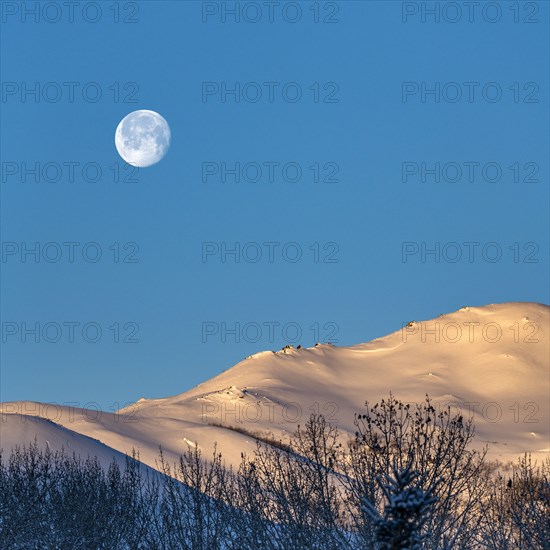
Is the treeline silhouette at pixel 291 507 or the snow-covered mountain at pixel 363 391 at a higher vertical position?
the snow-covered mountain at pixel 363 391

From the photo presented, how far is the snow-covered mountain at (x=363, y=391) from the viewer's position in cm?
10819

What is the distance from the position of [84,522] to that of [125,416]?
75328 mm

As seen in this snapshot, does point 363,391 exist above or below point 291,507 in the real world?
above

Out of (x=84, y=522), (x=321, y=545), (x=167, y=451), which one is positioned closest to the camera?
(x=321, y=545)

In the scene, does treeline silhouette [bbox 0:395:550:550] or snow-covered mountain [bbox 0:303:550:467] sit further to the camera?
snow-covered mountain [bbox 0:303:550:467]

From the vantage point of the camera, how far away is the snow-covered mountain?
10819 centimetres

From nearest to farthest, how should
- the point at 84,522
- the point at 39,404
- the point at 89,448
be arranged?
1. the point at 84,522
2. the point at 89,448
3. the point at 39,404

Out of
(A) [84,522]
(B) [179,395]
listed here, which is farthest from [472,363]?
(A) [84,522]

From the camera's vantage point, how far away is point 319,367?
179250 mm

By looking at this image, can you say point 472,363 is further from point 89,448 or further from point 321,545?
point 321,545

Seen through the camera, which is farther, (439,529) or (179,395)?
(179,395)

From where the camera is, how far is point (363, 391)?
557 feet

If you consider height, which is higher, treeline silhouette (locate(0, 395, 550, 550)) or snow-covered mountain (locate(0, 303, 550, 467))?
snow-covered mountain (locate(0, 303, 550, 467))

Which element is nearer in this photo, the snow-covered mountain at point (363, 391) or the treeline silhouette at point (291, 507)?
the treeline silhouette at point (291, 507)
